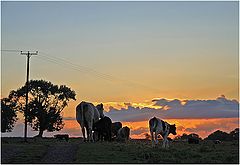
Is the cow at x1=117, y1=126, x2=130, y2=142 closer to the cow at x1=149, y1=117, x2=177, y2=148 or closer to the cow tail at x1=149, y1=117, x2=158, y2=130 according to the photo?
the cow at x1=149, y1=117, x2=177, y2=148

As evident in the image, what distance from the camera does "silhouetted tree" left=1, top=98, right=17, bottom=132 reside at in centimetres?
6644

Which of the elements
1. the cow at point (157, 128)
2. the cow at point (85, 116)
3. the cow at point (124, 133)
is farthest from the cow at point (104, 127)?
the cow at point (124, 133)

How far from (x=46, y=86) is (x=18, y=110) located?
4.93m

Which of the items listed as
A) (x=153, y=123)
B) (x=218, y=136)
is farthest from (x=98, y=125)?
(x=218, y=136)

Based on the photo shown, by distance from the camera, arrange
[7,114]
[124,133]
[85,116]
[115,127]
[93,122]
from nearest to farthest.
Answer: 1. [85,116]
2. [93,122]
3. [124,133]
4. [115,127]
5. [7,114]

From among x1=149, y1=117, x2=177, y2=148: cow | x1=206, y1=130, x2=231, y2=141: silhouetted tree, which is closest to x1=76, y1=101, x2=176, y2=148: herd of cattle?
x1=149, y1=117, x2=177, y2=148: cow

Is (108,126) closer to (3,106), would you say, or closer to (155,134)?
(155,134)

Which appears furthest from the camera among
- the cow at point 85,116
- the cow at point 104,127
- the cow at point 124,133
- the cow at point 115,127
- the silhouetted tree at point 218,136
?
the silhouetted tree at point 218,136

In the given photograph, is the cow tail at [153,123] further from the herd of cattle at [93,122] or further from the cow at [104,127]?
the cow at [104,127]

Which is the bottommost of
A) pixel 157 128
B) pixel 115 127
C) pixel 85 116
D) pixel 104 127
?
pixel 157 128

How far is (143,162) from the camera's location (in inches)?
871

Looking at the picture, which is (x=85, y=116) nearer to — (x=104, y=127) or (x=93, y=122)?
(x=93, y=122)

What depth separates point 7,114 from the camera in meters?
66.8

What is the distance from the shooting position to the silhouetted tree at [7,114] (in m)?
66.4
